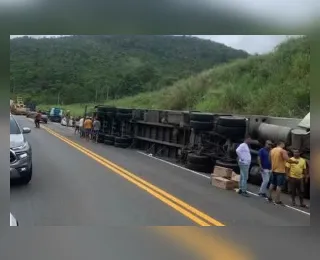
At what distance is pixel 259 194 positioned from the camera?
23.0 ft

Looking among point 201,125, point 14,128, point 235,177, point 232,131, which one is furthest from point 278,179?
point 14,128

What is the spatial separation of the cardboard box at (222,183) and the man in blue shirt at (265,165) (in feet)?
1.41

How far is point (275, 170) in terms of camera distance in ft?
22.9

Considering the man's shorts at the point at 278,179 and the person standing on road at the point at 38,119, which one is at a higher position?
the person standing on road at the point at 38,119

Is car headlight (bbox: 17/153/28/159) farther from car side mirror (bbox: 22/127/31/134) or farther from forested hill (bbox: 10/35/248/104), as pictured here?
forested hill (bbox: 10/35/248/104)

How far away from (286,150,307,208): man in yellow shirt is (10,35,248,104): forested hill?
5.47ft

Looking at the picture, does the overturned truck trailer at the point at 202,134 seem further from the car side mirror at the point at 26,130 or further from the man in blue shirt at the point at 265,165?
the car side mirror at the point at 26,130

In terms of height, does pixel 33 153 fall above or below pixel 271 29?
below

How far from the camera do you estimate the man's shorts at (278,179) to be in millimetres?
6828

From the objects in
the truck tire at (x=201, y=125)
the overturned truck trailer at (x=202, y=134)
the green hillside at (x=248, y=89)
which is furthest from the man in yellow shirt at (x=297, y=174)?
the green hillside at (x=248, y=89)

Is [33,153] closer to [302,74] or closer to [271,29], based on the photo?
[271,29]

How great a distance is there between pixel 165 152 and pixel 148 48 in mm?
3517

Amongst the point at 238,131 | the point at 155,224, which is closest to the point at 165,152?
the point at 238,131

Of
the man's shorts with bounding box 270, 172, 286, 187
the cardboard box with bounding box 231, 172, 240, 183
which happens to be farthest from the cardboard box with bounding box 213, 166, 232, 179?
the man's shorts with bounding box 270, 172, 286, 187
